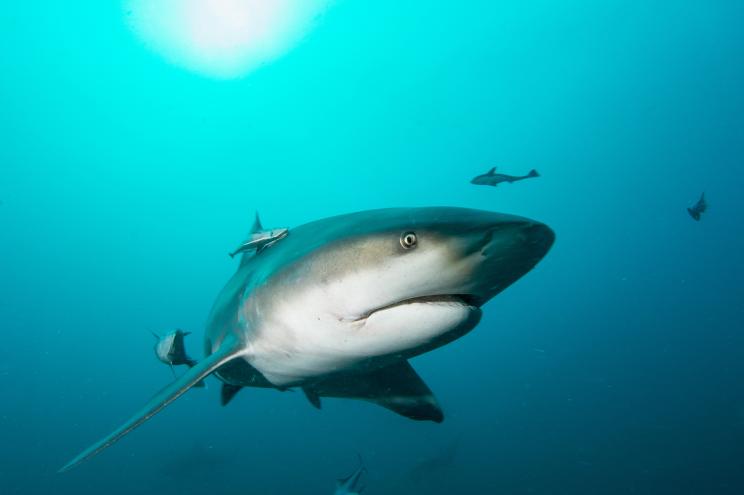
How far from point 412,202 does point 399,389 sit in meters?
90.0

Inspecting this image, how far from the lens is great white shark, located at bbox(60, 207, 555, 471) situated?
1.85 meters

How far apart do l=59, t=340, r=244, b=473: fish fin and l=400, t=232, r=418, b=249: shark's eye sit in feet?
4.75

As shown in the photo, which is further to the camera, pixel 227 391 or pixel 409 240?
pixel 227 391

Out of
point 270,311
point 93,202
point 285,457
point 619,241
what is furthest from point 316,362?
point 619,241

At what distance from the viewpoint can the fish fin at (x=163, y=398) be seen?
7.02ft

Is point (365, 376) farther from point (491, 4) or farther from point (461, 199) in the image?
point (461, 199)

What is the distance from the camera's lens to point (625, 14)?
53.9 m

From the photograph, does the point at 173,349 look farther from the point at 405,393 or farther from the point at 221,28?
the point at 221,28

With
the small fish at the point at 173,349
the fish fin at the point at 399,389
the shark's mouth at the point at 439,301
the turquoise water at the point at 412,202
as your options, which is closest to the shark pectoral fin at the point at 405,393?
the fish fin at the point at 399,389

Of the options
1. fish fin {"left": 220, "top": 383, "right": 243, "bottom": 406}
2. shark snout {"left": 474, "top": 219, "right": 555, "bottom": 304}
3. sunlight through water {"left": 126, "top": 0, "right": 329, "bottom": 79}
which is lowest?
fish fin {"left": 220, "top": 383, "right": 243, "bottom": 406}

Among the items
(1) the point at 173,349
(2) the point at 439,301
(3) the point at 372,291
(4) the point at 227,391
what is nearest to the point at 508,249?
(2) the point at 439,301

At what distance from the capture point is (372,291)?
2006mm

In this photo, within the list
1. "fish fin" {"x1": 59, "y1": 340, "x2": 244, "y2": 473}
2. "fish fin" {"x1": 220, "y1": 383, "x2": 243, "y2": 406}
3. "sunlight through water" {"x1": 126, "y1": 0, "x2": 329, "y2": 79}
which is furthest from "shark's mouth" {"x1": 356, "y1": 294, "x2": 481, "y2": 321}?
"sunlight through water" {"x1": 126, "y1": 0, "x2": 329, "y2": 79}

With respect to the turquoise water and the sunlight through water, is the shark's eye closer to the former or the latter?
the turquoise water
